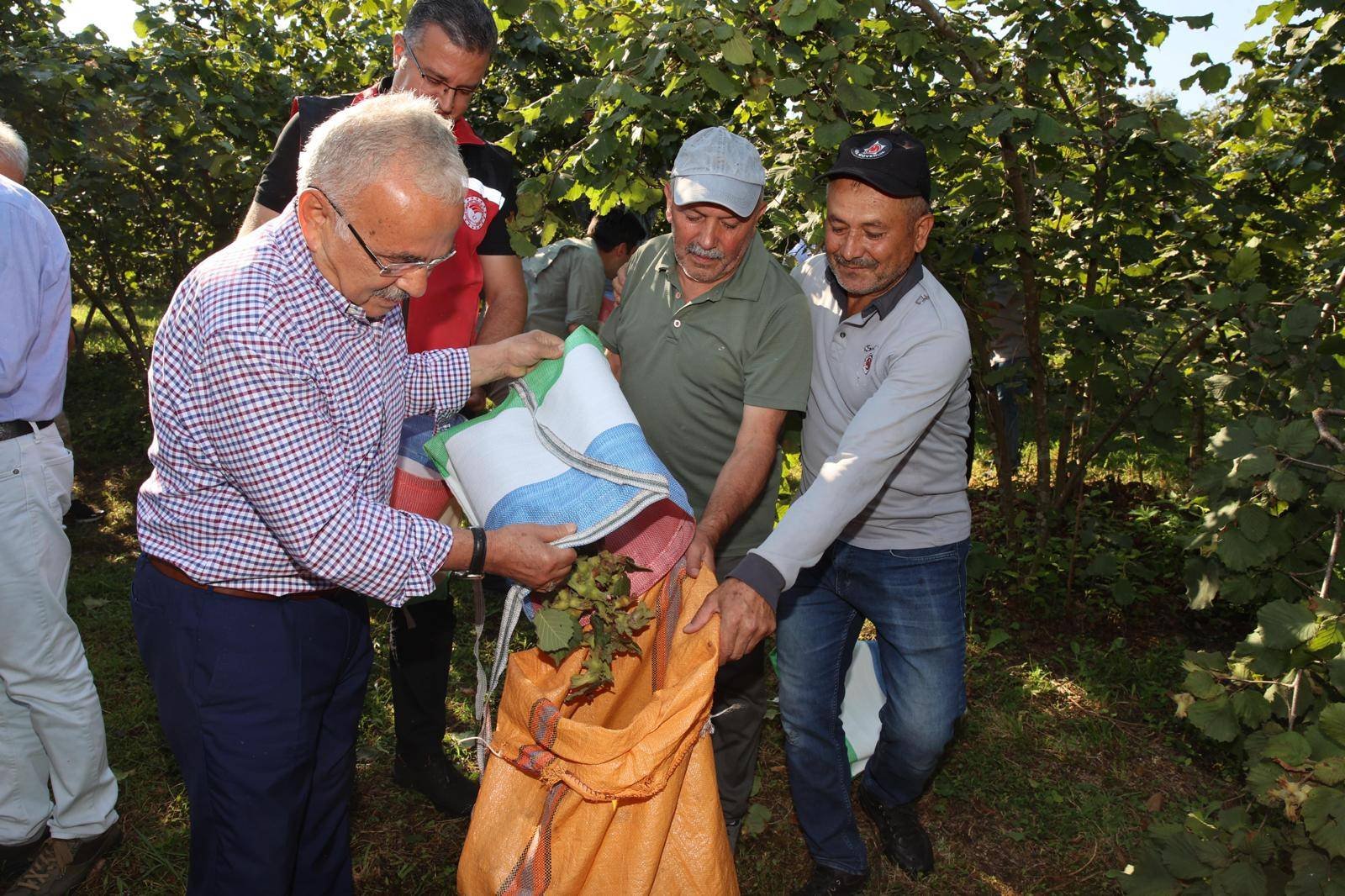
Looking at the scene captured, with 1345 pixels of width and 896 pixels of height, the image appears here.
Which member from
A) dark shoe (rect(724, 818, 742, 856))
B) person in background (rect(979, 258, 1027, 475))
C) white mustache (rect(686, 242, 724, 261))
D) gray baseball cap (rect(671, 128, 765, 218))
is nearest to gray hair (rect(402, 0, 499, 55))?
gray baseball cap (rect(671, 128, 765, 218))

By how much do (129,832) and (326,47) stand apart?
20.3ft

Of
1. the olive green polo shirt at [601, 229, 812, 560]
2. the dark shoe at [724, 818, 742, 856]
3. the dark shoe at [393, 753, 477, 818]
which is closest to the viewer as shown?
the olive green polo shirt at [601, 229, 812, 560]

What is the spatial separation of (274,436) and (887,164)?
5.37 feet

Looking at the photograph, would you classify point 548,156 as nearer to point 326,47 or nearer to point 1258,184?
point 1258,184

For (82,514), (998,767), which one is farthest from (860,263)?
(82,514)

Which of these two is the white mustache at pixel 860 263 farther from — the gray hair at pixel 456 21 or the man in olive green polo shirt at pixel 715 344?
the gray hair at pixel 456 21

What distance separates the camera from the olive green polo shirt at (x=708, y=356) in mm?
2629

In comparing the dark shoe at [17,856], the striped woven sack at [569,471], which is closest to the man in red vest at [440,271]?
the striped woven sack at [569,471]

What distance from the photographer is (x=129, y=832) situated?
3289 mm

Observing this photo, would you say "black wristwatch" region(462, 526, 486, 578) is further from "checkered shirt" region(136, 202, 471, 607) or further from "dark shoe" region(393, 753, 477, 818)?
"dark shoe" region(393, 753, 477, 818)

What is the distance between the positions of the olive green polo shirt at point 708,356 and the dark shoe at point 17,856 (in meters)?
2.29

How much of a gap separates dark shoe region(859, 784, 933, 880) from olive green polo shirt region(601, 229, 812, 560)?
3.65ft

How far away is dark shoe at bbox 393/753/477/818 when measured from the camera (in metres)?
3.41

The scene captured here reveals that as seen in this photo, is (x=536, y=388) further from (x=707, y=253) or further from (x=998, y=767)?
(x=998, y=767)
